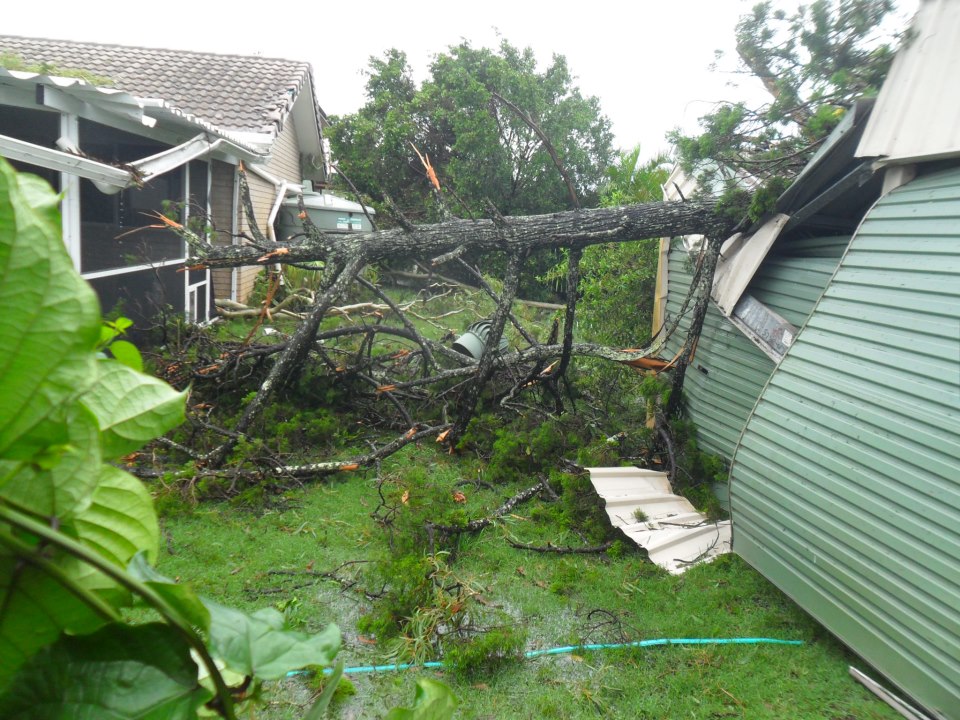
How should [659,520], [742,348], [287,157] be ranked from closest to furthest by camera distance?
[659,520] → [742,348] → [287,157]

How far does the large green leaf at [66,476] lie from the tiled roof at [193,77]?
37.8 feet

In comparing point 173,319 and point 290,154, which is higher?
point 290,154

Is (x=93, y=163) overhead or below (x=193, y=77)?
below

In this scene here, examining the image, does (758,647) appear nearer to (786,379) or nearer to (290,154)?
(786,379)

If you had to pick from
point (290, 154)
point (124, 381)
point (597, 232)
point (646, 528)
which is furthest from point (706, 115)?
point (290, 154)

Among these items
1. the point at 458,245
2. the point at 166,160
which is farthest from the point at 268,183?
the point at 458,245

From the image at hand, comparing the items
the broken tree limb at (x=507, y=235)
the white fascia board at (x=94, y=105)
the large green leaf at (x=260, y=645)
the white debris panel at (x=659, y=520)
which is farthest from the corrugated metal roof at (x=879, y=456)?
the white fascia board at (x=94, y=105)

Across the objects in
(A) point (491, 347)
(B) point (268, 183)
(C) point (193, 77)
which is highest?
(C) point (193, 77)

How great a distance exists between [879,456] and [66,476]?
3.60 m

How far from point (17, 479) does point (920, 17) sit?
4.74 metres

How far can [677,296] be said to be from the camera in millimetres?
7164

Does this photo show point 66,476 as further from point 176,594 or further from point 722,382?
point 722,382

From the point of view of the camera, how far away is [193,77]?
11.8 m

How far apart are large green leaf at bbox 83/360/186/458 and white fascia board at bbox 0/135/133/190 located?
5032 mm
